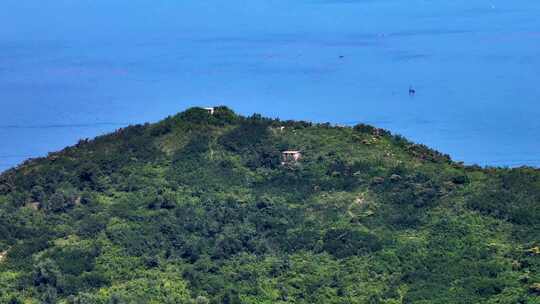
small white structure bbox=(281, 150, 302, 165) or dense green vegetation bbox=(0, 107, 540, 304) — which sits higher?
small white structure bbox=(281, 150, 302, 165)

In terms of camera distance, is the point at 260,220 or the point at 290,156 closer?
the point at 260,220

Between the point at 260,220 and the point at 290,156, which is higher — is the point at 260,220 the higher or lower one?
the lower one

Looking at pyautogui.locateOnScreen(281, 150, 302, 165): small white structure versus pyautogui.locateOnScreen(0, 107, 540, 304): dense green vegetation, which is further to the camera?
pyautogui.locateOnScreen(281, 150, 302, 165): small white structure

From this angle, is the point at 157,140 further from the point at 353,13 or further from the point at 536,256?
the point at 353,13

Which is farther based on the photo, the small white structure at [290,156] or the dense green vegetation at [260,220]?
the small white structure at [290,156]
